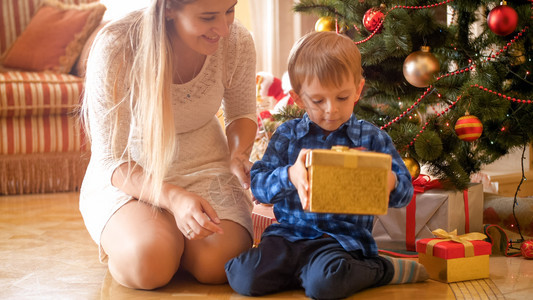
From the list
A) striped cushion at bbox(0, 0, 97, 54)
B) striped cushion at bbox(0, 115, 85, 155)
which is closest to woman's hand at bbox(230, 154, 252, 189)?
striped cushion at bbox(0, 115, 85, 155)

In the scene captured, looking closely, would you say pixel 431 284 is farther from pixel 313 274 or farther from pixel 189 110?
pixel 189 110

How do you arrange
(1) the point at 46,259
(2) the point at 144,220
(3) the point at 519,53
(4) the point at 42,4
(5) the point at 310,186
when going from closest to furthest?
(5) the point at 310,186, (2) the point at 144,220, (1) the point at 46,259, (3) the point at 519,53, (4) the point at 42,4

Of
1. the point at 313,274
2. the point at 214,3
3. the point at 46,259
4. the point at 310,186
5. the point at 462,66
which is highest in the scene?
the point at 214,3

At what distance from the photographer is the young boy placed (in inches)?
45.7

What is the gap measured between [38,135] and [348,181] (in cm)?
197

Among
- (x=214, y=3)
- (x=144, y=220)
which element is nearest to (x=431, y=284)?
(x=144, y=220)

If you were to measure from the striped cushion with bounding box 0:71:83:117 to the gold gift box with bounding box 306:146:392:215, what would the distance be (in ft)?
5.65

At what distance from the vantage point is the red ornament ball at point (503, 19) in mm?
1520

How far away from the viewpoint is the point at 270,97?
278 cm

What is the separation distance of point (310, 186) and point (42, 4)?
2.42 meters

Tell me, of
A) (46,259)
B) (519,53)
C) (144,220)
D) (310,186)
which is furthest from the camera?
(519,53)

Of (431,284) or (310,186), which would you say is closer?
(310,186)

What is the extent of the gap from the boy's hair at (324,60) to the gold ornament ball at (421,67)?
0.42 metres

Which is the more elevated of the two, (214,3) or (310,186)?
(214,3)
